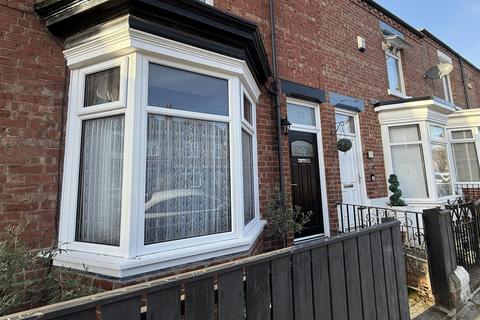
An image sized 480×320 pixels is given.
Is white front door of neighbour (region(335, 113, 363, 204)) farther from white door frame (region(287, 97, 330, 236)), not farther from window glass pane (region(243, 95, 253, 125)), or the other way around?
window glass pane (region(243, 95, 253, 125))

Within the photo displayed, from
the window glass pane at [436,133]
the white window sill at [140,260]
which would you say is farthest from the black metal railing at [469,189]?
the white window sill at [140,260]

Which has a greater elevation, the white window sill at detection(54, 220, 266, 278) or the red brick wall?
the red brick wall

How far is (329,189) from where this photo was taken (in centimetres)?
575

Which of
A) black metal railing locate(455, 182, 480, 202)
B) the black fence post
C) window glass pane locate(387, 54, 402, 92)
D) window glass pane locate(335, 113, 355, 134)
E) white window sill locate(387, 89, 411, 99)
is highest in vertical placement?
window glass pane locate(387, 54, 402, 92)

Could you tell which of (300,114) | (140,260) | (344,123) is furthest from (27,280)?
(344,123)

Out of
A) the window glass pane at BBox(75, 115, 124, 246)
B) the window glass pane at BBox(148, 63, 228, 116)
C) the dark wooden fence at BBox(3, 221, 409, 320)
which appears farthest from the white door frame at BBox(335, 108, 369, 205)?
the window glass pane at BBox(75, 115, 124, 246)

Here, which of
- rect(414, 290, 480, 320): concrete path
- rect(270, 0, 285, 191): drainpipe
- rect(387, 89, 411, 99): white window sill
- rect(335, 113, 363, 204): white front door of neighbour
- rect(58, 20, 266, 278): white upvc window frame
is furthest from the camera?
rect(387, 89, 411, 99): white window sill

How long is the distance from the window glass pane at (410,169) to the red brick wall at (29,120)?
7.38 m

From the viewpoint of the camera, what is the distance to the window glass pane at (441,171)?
7305mm

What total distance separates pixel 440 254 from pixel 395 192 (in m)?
3.42

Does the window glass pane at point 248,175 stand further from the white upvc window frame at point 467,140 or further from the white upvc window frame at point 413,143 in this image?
the white upvc window frame at point 467,140

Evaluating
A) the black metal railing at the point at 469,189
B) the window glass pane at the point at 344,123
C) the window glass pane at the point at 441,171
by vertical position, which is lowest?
the black metal railing at the point at 469,189

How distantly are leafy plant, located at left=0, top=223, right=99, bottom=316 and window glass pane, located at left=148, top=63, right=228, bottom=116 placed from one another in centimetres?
166

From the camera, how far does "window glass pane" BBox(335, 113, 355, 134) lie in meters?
6.51
